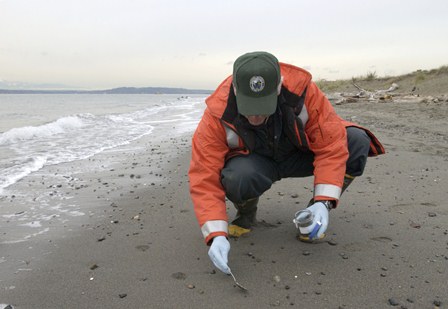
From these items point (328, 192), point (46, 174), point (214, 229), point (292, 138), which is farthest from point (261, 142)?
point (46, 174)

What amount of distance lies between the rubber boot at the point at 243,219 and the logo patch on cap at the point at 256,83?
2.94 ft

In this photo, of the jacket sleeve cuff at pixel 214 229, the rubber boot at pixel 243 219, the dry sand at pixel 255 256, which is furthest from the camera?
the rubber boot at pixel 243 219

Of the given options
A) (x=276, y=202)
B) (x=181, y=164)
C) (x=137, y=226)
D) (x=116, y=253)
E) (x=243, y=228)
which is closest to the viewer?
(x=116, y=253)

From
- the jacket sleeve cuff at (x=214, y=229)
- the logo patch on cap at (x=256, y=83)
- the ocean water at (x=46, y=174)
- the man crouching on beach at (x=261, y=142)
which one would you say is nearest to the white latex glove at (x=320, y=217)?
the man crouching on beach at (x=261, y=142)

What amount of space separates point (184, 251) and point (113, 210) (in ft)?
4.25

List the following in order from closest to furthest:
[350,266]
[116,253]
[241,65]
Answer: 1. [241,65]
2. [350,266]
3. [116,253]

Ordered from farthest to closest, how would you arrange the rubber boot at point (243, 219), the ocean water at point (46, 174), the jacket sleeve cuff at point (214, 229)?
1. the ocean water at point (46, 174)
2. the rubber boot at point (243, 219)
3. the jacket sleeve cuff at point (214, 229)

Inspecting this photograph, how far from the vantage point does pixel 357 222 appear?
2.89 meters

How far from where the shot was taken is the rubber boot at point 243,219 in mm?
2712

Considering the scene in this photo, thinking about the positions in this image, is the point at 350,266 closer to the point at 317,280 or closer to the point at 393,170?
the point at 317,280

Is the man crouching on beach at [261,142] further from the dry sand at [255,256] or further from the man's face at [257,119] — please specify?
the dry sand at [255,256]

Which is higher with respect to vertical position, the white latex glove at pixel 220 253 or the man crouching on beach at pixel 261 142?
the man crouching on beach at pixel 261 142

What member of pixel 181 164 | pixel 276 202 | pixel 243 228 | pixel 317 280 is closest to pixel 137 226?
pixel 243 228

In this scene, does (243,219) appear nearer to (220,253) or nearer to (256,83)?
(220,253)
